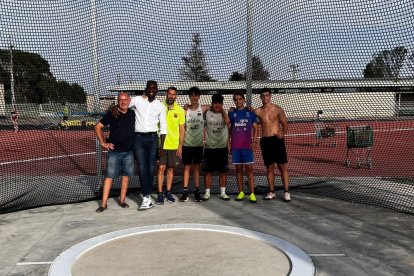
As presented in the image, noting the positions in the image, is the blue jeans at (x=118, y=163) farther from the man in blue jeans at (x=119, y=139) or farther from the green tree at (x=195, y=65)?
the green tree at (x=195, y=65)

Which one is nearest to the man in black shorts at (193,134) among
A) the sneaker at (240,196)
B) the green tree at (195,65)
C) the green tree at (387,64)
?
the sneaker at (240,196)

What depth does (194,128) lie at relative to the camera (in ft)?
18.4

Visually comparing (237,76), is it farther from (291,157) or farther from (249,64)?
(291,157)

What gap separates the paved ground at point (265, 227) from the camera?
344 centimetres

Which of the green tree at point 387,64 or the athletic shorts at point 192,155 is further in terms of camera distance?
the green tree at point 387,64

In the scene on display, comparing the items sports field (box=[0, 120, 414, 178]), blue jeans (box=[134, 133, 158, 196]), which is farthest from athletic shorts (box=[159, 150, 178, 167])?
sports field (box=[0, 120, 414, 178])

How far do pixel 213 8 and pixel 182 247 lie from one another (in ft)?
15.1

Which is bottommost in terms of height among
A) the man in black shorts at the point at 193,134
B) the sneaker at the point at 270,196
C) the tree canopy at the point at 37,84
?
the sneaker at the point at 270,196

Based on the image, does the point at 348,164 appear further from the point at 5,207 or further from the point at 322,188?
the point at 5,207

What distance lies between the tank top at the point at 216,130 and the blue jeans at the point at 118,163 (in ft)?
4.10

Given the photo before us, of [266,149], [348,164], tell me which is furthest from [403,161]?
[266,149]

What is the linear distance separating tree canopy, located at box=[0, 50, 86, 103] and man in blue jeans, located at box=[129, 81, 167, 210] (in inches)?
65.4

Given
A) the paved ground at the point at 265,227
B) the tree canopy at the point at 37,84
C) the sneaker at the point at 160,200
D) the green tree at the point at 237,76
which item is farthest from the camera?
the green tree at the point at 237,76

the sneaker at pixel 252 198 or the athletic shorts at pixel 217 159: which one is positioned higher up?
the athletic shorts at pixel 217 159
